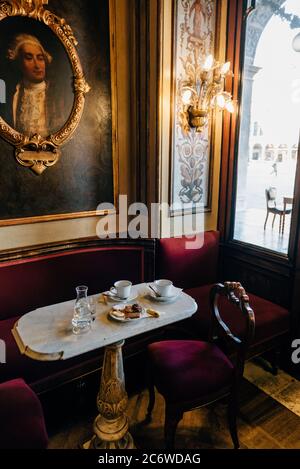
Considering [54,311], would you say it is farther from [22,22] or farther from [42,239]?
[22,22]

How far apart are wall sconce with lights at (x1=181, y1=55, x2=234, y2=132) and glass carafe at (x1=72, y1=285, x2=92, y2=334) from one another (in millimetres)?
1454

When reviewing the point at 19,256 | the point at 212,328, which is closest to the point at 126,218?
the point at 19,256

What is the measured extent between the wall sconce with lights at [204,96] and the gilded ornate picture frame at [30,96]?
27.4 inches

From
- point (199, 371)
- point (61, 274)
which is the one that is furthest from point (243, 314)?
point (61, 274)

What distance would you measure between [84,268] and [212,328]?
0.97 m

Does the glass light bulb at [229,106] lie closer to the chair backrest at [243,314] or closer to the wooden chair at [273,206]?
the wooden chair at [273,206]

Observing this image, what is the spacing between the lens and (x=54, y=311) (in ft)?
4.66

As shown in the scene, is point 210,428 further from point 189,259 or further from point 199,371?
point 189,259

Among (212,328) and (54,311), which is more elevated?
(54,311)

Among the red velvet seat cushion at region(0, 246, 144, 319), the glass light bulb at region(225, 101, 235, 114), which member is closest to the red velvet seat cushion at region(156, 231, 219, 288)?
the red velvet seat cushion at region(0, 246, 144, 319)

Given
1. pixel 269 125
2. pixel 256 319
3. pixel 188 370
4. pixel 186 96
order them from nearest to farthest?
pixel 188 370 < pixel 256 319 < pixel 186 96 < pixel 269 125

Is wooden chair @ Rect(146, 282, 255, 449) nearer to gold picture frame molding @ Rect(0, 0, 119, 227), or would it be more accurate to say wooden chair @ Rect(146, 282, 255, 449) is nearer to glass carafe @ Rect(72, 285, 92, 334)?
glass carafe @ Rect(72, 285, 92, 334)

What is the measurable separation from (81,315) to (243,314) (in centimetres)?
78

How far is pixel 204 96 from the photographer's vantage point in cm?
221
